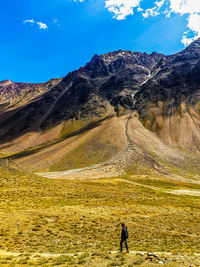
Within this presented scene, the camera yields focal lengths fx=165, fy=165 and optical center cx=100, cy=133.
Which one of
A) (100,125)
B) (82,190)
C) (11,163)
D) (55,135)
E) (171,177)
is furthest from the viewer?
(55,135)

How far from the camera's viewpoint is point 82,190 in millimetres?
44000

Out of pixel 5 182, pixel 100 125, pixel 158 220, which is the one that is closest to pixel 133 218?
pixel 158 220

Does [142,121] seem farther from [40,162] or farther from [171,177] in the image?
[40,162]

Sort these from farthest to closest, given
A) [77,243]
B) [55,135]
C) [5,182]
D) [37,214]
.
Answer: [55,135] < [5,182] < [37,214] < [77,243]

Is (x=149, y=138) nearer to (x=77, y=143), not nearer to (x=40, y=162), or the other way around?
(x=77, y=143)

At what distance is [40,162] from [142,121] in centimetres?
11745

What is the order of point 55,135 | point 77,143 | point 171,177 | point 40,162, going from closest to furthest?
1. point 171,177
2. point 40,162
3. point 77,143
4. point 55,135

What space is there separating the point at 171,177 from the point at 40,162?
8802cm

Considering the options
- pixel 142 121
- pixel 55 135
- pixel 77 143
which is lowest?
pixel 77 143

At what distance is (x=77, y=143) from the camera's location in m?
142

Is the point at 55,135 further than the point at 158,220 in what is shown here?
Yes

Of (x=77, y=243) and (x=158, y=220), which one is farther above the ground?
(x=77, y=243)

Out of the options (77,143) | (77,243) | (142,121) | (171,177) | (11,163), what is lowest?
(171,177)

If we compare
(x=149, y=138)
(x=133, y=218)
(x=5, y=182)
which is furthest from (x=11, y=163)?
(x=149, y=138)
